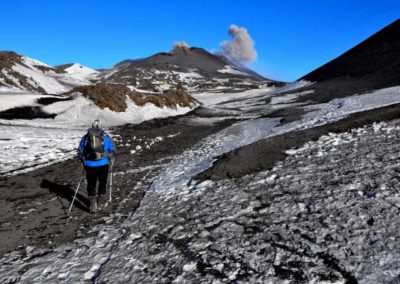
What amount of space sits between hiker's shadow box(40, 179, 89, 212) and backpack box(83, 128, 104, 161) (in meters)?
1.68

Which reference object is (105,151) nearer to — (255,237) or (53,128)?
(255,237)

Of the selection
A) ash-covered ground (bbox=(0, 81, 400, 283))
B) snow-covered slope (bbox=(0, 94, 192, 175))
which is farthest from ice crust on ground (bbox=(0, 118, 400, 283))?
snow-covered slope (bbox=(0, 94, 192, 175))

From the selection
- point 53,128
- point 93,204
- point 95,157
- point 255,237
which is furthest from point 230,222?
point 53,128

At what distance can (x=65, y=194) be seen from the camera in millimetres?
12156

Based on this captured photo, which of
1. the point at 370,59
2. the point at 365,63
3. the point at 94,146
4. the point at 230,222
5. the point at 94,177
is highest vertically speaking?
the point at 370,59

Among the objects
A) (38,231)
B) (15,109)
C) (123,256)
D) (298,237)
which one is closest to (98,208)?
(38,231)

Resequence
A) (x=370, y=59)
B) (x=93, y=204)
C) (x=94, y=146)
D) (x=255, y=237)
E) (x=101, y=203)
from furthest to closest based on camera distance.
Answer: (x=370, y=59) → (x=101, y=203) → (x=93, y=204) → (x=94, y=146) → (x=255, y=237)

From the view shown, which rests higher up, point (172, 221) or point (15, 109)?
point (15, 109)

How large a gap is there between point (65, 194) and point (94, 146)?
3218 millimetres

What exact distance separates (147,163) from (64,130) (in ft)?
40.4

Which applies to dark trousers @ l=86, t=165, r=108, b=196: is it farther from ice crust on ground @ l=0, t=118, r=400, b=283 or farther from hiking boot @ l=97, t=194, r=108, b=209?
ice crust on ground @ l=0, t=118, r=400, b=283

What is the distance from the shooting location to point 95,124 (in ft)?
33.9

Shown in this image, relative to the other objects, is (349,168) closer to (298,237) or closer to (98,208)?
(298,237)

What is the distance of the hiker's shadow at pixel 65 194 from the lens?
1096 centimetres
